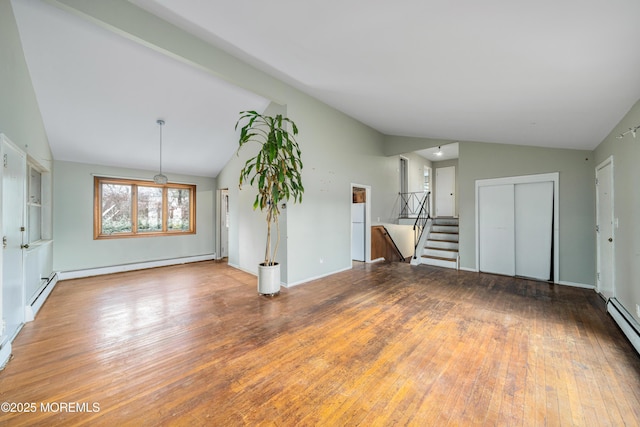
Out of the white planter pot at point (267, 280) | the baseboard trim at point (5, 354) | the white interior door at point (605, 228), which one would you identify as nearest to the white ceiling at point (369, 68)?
the white interior door at point (605, 228)

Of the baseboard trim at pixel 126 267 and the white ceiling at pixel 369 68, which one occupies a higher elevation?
the white ceiling at pixel 369 68

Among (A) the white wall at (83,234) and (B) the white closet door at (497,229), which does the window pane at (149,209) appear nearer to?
(A) the white wall at (83,234)

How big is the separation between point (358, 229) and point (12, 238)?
6009 millimetres

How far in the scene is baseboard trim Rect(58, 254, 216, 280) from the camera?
520 cm

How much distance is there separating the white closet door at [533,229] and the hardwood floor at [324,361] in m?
0.94

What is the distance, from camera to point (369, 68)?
324cm

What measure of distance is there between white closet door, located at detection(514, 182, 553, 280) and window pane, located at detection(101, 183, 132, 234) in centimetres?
868

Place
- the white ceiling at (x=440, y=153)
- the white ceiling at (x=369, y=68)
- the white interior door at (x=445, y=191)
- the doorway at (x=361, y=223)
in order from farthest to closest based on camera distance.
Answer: the white interior door at (x=445, y=191)
the white ceiling at (x=440, y=153)
the doorway at (x=361, y=223)
the white ceiling at (x=369, y=68)

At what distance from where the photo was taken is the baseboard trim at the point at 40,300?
314cm

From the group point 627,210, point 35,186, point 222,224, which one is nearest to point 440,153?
point 627,210

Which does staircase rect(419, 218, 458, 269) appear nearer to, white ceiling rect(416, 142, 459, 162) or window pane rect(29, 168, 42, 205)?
white ceiling rect(416, 142, 459, 162)

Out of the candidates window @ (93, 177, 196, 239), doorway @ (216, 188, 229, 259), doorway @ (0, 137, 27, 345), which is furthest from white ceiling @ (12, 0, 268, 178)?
doorway @ (216, 188, 229, 259)

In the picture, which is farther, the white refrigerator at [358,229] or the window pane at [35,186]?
the white refrigerator at [358,229]

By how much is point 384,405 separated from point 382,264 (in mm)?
4964
